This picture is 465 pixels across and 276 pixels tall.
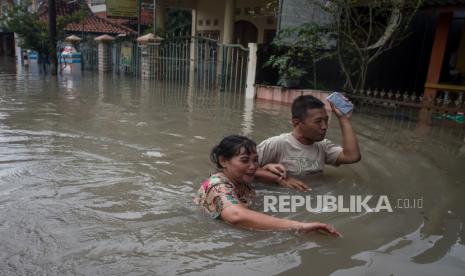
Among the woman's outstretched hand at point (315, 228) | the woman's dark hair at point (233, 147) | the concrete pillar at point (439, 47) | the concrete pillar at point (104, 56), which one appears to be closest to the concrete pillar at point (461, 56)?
the concrete pillar at point (439, 47)

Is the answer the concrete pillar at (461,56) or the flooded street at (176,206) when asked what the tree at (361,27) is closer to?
the concrete pillar at (461,56)

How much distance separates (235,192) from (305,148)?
3.65ft

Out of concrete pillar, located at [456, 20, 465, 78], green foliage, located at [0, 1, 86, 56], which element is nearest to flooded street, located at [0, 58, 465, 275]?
concrete pillar, located at [456, 20, 465, 78]

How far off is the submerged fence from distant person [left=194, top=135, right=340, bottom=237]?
982 cm

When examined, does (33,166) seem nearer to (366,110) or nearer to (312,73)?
(366,110)

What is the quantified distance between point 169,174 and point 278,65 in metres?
7.52

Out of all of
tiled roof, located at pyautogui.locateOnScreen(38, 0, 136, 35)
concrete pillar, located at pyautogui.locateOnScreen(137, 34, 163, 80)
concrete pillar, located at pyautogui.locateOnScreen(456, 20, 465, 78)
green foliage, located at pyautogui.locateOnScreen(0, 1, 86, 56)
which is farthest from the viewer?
tiled roof, located at pyautogui.locateOnScreen(38, 0, 136, 35)

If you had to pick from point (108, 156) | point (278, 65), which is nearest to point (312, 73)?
point (278, 65)

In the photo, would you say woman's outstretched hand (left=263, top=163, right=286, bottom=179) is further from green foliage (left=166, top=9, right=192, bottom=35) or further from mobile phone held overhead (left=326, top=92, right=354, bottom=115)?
green foliage (left=166, top=9, right=192, bottom=35)

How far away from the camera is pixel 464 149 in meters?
6.39

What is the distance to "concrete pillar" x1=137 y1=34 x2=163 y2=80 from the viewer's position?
1616 centimetres

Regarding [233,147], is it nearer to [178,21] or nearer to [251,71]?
[251,71]

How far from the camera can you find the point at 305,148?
4.03 metres

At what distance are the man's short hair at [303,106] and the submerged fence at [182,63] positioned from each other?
30.0 ft
